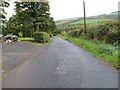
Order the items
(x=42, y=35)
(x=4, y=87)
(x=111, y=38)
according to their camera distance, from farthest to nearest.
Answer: (x=42, y=35) < (x=111, y=38) < (x=4, y=87)

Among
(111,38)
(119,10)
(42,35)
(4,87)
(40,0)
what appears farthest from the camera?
(40,0)

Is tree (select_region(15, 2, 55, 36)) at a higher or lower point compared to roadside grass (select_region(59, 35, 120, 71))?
higher

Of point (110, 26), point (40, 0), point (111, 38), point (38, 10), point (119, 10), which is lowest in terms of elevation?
point (111, 38)

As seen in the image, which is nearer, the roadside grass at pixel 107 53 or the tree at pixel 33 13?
the roadside grass at pixel 107 53

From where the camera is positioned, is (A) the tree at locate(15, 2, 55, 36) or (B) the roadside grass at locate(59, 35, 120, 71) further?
(A) the tree at locate(15, 2, 55, 36)

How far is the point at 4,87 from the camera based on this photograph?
3730mm

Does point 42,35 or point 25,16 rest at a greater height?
point 25,16

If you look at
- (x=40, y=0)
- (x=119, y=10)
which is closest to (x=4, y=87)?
(x=119, y=10)

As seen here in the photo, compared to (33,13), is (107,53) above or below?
below

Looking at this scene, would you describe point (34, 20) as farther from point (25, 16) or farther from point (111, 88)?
point (111, 88)

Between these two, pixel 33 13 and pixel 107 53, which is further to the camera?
pixel 33 13

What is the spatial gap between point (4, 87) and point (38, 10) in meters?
21.1

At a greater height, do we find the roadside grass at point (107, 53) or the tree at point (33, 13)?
the tree at point (33, 13)

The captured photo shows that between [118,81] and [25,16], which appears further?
[25,16]
